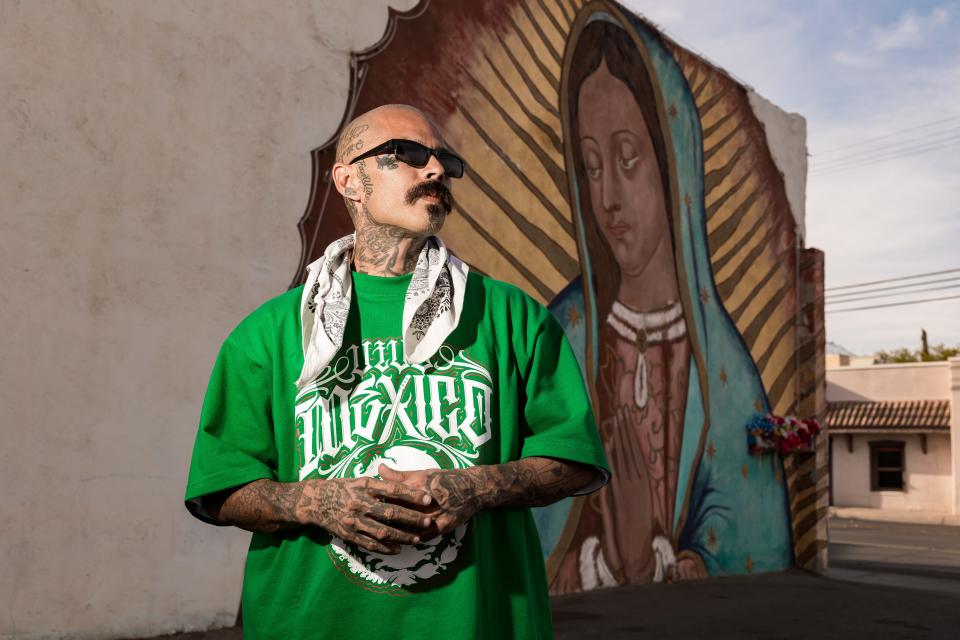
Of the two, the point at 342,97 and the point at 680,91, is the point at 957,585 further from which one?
the point at 342,97

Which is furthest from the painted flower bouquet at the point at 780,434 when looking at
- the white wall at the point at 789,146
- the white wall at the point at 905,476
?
the white wall at the point at 905,476

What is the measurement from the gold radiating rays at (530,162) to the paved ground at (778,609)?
92.3 inches

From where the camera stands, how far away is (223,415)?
197 centimetres

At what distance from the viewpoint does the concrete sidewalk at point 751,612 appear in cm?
662

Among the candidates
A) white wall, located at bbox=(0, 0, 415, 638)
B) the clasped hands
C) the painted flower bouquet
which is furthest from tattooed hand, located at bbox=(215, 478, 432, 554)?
the painted flower bouquet

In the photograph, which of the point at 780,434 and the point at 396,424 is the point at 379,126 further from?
the point at 780,434

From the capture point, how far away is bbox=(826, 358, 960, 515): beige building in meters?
26.5

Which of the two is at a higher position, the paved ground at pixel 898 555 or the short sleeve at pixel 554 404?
the short sleeve at pixel 554 404

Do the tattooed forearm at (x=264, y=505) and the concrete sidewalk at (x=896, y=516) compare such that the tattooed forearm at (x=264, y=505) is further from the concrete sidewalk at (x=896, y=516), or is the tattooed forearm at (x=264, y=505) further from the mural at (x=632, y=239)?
the concrete sidewalk at (x=896, y=516)

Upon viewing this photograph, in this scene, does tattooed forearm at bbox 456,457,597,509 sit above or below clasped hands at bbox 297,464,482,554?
above

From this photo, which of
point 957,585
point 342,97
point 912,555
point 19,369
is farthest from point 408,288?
point 912,555

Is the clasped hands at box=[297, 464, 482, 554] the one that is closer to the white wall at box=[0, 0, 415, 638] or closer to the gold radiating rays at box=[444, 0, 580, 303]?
the white wall at box=[0, 0, 415, 638]

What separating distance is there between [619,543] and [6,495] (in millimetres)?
4985

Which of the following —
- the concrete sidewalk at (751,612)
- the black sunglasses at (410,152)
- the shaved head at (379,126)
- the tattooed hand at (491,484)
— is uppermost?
the shaved head at (379,126)
